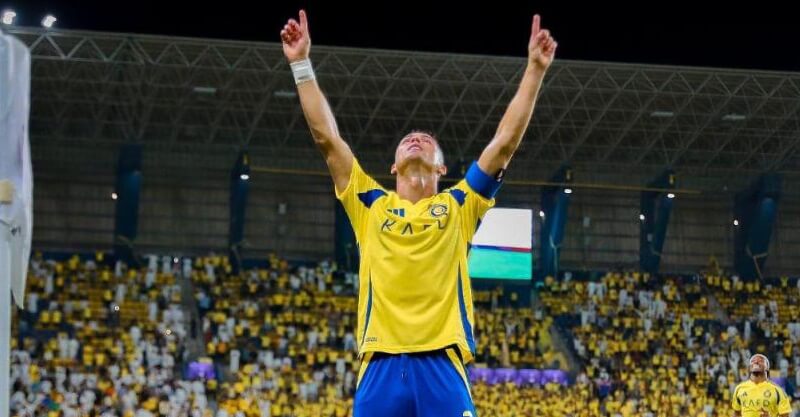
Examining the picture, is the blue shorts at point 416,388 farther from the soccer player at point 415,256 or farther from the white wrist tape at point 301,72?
the white wrist tape at point 301,72

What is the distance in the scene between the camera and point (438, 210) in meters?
6.38

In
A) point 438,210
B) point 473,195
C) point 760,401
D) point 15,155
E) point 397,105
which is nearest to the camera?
point 15,155

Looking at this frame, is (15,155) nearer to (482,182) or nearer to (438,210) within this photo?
(438,210)

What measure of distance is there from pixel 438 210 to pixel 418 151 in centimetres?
33

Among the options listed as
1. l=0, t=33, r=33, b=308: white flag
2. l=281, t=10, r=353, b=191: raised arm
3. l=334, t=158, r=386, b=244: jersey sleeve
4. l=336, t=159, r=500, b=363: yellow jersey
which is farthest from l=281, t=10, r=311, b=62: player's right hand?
l=0, t=33, r=33, b=308: white flag

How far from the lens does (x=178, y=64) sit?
4272 centimetres

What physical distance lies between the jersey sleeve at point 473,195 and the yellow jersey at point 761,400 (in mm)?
13556

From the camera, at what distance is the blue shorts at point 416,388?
6.05m

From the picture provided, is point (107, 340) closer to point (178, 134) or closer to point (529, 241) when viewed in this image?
point (178, 134)

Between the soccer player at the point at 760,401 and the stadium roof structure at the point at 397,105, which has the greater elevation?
the stadium roof structure at the point at 397,105

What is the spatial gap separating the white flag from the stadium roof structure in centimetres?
3765

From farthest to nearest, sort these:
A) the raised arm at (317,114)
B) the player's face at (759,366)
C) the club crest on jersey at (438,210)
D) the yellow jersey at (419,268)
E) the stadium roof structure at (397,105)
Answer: the stadium roof structure at (397,105) < the player's face at (759,366) < the raised arm at (317,114) < the club crest on jersey at (438,210) < the yellow jersey at (419,268)

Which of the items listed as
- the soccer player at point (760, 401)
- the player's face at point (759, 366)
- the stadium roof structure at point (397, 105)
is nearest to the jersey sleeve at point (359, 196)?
the player's face at point (759, 366)

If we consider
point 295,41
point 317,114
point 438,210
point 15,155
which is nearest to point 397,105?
point 295,41
